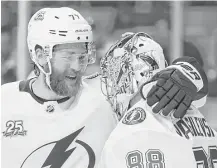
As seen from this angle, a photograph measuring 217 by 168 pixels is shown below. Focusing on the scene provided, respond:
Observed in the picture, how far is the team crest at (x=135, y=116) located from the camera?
1.98 meters

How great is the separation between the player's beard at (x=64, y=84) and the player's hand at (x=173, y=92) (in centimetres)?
77

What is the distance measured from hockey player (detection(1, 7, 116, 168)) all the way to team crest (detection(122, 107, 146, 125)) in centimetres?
77

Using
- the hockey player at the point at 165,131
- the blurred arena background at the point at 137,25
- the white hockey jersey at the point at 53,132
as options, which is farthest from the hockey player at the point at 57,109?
the blurred arena background at the point at 137,25

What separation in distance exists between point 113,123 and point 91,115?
10 cm

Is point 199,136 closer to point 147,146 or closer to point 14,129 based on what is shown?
point 147,146

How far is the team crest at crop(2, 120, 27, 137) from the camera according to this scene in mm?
2760

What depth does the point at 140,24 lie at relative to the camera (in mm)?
4855

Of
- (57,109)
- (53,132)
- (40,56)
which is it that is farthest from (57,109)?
(40,56)

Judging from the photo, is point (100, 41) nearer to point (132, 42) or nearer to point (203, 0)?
point (203, 0)

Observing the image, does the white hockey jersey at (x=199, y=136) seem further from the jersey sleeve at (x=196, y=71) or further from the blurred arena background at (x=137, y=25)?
the blurred arena background at (x=137, y=25)

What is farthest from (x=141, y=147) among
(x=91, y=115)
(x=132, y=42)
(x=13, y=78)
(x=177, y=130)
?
(x=13, y=78)

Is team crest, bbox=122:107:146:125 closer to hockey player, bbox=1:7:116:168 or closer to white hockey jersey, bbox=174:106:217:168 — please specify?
white hockey jersey, bbox=174:106:217:168

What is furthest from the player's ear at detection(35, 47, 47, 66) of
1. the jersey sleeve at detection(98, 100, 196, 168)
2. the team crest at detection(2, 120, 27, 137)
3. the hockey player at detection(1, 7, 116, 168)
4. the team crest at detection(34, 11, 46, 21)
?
the jersey sleeve at detection(98, 100, 196, 168)

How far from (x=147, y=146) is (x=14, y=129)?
96cm
